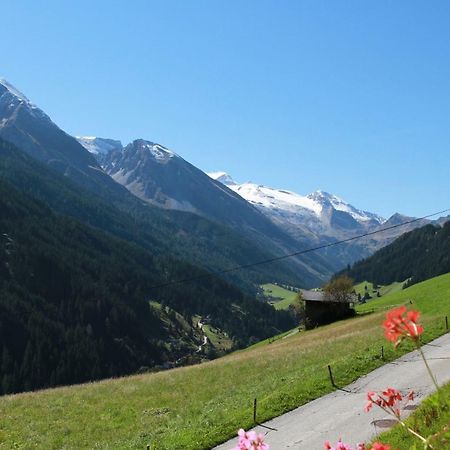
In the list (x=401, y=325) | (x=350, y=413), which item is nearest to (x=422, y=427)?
(x=350, y=413)

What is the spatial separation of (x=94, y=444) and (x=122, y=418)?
193 inches

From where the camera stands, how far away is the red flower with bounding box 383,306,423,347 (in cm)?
340

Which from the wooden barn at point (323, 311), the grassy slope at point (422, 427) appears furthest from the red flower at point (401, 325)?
the wooden barn at point (323, 311)

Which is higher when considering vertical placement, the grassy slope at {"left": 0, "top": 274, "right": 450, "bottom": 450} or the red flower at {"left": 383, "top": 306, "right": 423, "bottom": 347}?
the red flower at {"left": 383, "top": 306, "right": 423, "bottom": 347}

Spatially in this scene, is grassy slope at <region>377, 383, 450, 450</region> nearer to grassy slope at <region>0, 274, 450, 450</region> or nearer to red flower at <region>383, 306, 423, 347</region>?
grassy slope at <region>0, 274, 450, 450</region>

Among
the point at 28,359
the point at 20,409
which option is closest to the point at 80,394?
the point at 20,409

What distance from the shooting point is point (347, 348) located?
134ft

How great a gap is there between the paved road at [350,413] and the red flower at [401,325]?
15.6m

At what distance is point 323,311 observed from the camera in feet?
318

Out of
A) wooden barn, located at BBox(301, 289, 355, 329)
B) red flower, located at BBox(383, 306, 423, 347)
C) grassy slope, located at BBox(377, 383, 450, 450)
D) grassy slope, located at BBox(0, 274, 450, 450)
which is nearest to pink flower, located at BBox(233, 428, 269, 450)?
red flower, located at BBox(383, 306, 423, 347)

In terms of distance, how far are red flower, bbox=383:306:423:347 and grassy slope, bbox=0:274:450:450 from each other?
1587 centimetres

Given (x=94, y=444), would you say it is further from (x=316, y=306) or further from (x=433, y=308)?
(x=316, y=306)

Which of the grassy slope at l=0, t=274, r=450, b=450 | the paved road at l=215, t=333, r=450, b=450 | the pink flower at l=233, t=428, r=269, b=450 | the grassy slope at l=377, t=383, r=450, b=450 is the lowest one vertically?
the grassy slope at l=0, t=274, r=450, b=450

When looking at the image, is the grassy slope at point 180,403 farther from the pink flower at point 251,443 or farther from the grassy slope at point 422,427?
the pink flower at point 251,443
